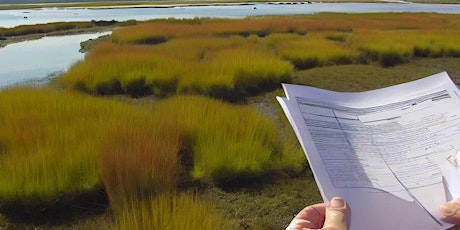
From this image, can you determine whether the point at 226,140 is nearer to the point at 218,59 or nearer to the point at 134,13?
the point at 218,59

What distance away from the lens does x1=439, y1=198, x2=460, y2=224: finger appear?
1.40 metres

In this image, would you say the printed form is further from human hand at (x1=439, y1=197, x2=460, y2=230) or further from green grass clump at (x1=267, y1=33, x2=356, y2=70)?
green grass clump at (x1=267, y1=33, x2=356, y2=70)

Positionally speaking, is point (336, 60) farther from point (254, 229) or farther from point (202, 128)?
point (254, 229)

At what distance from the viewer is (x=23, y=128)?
5.10 m

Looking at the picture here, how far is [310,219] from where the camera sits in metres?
1.36

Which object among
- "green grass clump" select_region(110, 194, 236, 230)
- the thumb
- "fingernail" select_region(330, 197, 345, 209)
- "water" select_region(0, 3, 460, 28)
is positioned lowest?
"water" select_region(0, 3, 460, 28)

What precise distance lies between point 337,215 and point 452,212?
357 millimetres

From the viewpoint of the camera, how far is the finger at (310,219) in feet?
4.36

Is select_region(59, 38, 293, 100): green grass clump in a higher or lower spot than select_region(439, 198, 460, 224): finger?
lower

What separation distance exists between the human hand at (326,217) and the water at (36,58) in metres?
10.6

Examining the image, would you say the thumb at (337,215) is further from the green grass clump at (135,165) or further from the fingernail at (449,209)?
the green grass clump at (135,165)

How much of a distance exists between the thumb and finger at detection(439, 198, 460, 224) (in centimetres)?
30

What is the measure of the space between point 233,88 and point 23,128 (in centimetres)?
479

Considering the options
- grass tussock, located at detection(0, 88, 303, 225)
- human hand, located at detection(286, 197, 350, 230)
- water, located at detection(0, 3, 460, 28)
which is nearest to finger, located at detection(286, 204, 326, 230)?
human hand, located at detection(286, 197, 350, 230)
